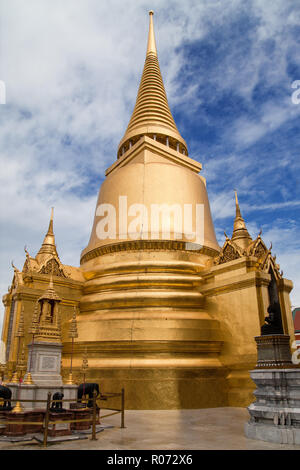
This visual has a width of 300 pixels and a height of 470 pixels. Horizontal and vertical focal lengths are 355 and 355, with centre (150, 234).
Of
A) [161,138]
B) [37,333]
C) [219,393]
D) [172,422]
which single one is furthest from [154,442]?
[161,138]

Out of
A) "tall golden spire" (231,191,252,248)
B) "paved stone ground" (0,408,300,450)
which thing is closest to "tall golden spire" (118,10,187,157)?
"tall golden spire" (231,191,252,248)

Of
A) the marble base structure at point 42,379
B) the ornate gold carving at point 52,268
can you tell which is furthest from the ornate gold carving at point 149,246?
the marble base structure at point 42,379

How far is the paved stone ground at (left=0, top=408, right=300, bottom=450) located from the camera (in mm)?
5094

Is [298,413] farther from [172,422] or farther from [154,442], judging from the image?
[172,422]

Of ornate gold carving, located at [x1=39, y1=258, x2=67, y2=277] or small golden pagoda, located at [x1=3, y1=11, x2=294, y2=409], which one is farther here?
ornate gold carving, located at [x1=39, y1=258, x2=67, y2=277]

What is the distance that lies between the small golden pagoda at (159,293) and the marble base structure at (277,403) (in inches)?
88.1

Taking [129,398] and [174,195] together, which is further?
[174,195]

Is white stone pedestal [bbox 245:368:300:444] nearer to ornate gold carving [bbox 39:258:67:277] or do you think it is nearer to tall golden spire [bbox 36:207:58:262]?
ornate gold carving [bbox 39:258:67:277]

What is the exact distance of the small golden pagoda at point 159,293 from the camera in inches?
388

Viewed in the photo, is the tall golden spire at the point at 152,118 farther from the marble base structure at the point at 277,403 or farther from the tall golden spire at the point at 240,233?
the marble base structure at the point at 277,403

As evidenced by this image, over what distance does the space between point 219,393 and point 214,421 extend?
2.72 metres

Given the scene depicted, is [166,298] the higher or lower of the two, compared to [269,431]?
higher

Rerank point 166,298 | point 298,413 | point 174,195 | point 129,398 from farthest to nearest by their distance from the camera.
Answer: point 174,195 → point 166,298 → point 129,398 → point 298,413
